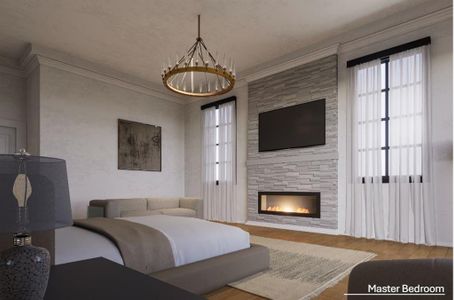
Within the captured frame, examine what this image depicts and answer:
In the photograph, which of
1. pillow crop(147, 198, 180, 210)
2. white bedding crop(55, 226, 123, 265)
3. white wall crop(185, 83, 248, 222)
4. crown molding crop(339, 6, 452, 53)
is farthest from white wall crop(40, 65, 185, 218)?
crown molding crop(339, 6, 452, 53)

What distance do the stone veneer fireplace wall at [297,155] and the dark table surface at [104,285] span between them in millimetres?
4243

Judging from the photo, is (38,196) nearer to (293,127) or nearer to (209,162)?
(293,127)

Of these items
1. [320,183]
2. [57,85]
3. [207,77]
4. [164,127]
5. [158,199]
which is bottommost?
[158,199]

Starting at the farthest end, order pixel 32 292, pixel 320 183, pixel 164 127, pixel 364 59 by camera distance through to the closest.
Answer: pixel 164 127 → pixel 320 183 → pixel 364 59 → pixel 32 292

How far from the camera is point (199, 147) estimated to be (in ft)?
24.2

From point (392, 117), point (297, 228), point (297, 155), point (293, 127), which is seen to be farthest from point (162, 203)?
point (392, 117)

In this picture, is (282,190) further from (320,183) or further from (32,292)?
(32,292)

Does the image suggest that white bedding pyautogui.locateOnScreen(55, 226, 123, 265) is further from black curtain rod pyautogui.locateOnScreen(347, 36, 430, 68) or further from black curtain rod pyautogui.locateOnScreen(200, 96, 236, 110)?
black curtain rod pyautogui.locateOnScreen(200, 96, 236, 110)

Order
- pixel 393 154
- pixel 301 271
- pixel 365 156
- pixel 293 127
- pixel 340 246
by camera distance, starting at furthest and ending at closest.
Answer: pixel 293 127 < pixel 365 156 < pixel 393 154 < pixel 340 246 < pixel 301 271

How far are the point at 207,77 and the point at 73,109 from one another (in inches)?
109

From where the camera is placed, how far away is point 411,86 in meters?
4.17

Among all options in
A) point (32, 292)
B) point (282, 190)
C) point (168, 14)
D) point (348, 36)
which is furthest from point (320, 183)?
point (32, 292)

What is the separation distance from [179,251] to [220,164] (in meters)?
4.62

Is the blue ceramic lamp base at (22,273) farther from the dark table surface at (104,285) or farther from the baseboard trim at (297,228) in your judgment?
the baseboard trim at (297,228)
